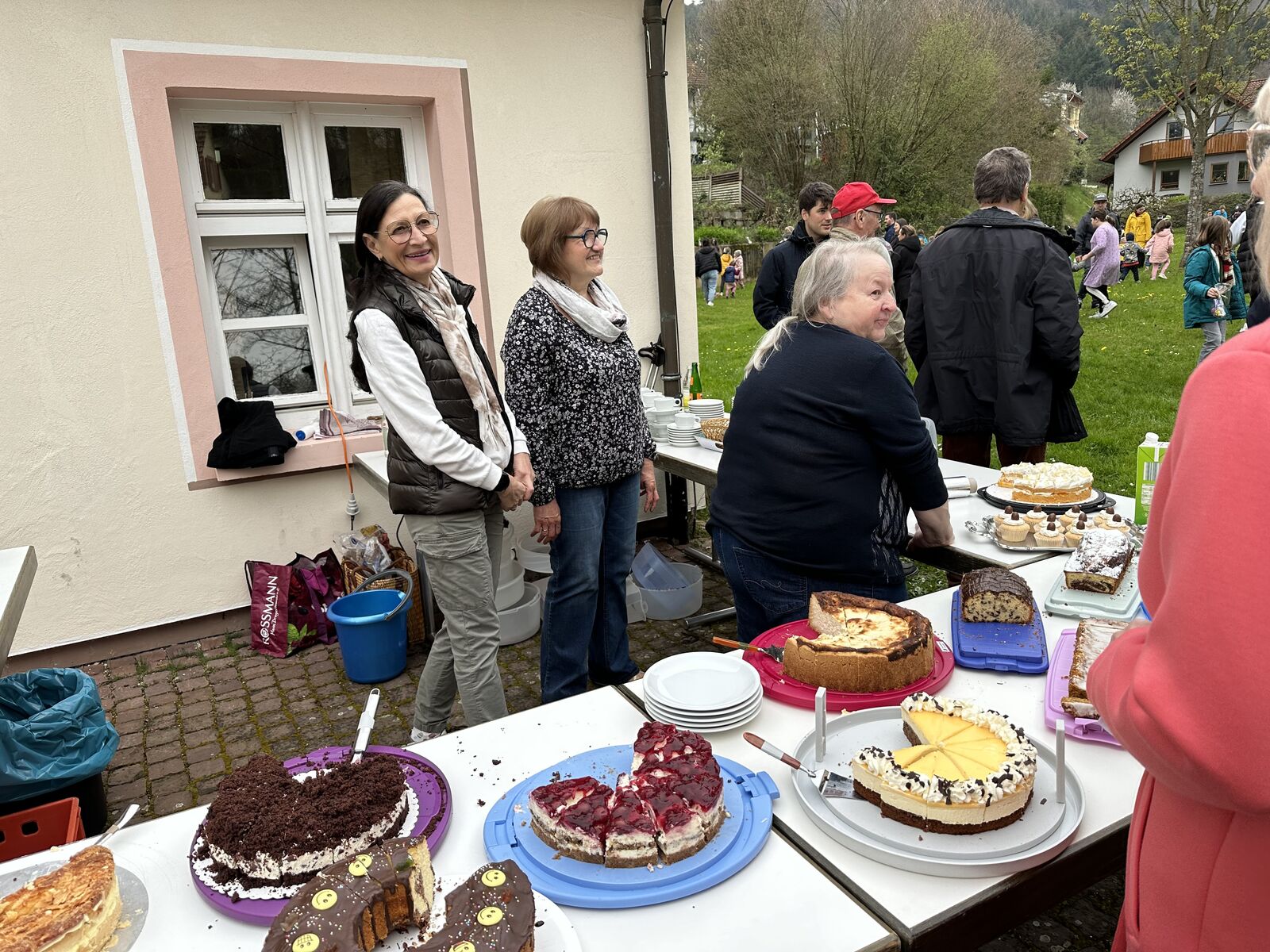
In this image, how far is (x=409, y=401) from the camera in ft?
9.16

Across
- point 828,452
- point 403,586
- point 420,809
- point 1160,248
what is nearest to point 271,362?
point 403,586

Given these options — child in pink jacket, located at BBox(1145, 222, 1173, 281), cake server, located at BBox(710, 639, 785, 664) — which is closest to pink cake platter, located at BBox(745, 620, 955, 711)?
cake server, located at BBox(710, 639, 785, 664)

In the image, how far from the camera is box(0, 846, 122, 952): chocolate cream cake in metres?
1.19

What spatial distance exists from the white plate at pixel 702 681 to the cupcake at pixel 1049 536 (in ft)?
4.63

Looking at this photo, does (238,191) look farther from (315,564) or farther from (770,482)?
(770,482)

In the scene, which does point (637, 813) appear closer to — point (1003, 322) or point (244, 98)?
point (1003, 322)

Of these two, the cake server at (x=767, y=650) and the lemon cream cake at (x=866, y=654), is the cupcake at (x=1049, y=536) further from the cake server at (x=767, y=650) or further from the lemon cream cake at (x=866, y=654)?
the cake server at (x=767, y=650)

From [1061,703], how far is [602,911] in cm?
106

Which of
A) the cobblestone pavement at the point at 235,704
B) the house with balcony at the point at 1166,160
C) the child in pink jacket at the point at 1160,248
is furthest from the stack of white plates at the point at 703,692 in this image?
the house with balcony at the point at 1166,160

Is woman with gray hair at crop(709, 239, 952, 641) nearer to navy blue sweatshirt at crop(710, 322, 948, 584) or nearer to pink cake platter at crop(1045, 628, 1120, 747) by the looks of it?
navy blue sweatshirt at crop(710, 322, 948, 584)

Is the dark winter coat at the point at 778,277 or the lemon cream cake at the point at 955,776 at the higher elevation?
the dark winter coat at the point at 778,277

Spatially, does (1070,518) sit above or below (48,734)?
above

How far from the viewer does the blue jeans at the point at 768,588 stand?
2600 millimetres

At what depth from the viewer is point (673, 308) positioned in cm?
596
